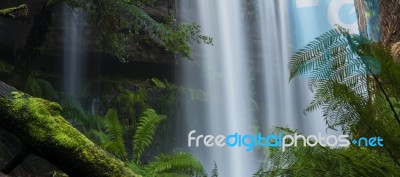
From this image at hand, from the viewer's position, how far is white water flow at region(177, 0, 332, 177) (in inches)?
447

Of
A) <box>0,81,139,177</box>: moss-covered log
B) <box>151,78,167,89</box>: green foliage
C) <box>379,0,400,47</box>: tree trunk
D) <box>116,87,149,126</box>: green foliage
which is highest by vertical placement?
<box>379,0,400,47</box>: tree trunk

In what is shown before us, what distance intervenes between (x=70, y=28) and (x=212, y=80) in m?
3.97

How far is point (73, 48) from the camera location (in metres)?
9.41

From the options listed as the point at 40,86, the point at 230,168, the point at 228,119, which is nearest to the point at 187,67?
the point at 228,119

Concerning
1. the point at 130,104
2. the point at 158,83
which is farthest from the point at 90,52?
the point at 158,83

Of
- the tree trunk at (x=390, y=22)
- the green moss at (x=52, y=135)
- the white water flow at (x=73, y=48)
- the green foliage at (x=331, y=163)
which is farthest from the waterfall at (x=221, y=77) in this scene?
the green foliage at (x=331, y=163)

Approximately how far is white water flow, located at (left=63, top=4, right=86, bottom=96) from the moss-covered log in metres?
6.86

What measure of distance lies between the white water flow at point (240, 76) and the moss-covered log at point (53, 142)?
26.7ft

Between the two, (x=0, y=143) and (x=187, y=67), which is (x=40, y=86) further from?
(x=187, y=67)

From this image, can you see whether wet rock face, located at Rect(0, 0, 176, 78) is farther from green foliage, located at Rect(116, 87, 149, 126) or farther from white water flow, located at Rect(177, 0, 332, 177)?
white water flow, located at Rect(177, 0, 332, 177)

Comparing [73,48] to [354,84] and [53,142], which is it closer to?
[53,142]

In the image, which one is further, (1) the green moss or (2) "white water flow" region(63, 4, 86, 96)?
(2) "white water flow" region(63, 4, 86, 96)

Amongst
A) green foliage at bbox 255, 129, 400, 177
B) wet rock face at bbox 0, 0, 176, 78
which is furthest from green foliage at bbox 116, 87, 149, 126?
green foliage at bbox 255, 129, 400, 177

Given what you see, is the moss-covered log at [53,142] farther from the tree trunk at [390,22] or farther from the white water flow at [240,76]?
the white water flow at [240,76]
